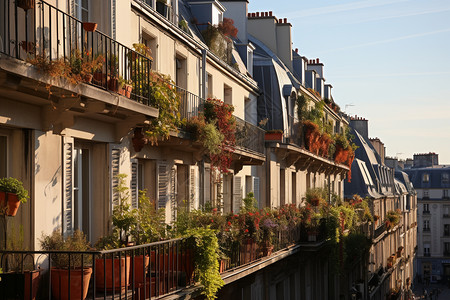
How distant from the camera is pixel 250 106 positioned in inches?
1014

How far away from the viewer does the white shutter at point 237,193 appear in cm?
2234

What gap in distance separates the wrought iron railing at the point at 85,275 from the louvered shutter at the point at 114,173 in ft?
3.89

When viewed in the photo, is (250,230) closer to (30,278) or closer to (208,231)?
(208,231)

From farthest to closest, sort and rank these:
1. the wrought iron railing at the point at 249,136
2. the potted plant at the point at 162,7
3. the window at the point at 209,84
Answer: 1. the wrought iron railing at the point at 249,136
2. the window at the point at 209,84
3. the potted plant at the point at 162,7

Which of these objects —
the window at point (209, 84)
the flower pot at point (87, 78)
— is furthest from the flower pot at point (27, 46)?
the window at point (209, 84)

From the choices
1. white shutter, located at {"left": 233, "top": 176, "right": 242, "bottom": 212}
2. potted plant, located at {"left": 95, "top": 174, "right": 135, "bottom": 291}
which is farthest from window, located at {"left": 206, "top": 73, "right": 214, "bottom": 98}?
potted plant, located at {"left": 95, "top": 174, "right": 135, "bottom": 291}

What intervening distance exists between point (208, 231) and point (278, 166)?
13569 mm

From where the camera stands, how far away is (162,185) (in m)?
16.4

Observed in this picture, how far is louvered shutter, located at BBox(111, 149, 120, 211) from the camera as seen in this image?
13.2 metres

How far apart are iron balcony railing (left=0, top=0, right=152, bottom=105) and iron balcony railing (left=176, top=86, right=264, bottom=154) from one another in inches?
102

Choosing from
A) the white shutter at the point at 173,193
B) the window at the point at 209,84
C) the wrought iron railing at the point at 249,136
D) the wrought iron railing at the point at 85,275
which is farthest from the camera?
the wrought iron railing at the point at 249,136

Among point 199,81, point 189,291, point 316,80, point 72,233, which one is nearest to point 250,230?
point 199,81

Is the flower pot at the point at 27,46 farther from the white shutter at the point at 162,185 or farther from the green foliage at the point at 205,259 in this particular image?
the white shutter at the point at 162,185

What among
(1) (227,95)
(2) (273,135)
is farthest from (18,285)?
(2) (273,135)
